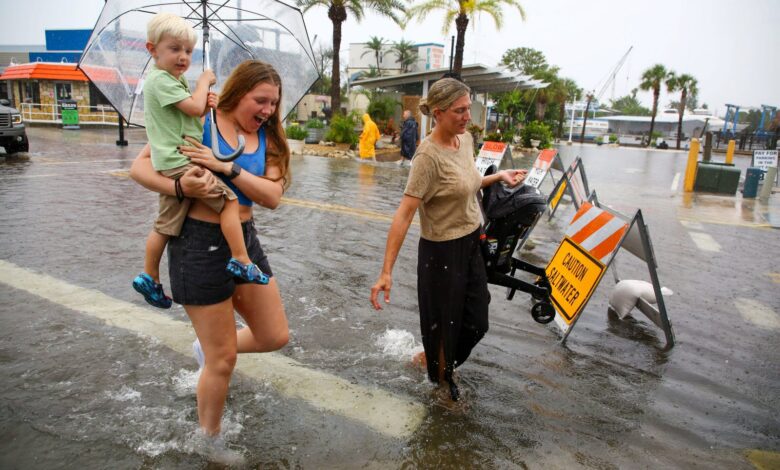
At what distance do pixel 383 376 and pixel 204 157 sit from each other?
201 centimetres

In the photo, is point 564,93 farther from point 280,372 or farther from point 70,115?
point 280,372

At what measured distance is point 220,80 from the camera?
13.3ft

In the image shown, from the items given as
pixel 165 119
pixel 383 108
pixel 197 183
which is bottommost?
pixel 197 183

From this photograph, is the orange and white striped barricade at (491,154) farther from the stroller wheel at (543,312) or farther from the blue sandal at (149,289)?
the blue sandal at (149,289)

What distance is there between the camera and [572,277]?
4.72 meters

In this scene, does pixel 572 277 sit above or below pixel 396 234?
→ below

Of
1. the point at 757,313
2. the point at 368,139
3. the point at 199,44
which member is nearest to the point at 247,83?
the point at 199,44

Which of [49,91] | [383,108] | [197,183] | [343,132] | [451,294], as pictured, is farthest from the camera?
[49,91]

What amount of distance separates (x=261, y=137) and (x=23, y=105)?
1478 inches

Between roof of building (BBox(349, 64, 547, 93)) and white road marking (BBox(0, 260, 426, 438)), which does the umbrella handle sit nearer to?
white road marking (BBox(0, 260, 426, 438))

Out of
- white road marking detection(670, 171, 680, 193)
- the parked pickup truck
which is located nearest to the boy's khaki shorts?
the parked pickup truck

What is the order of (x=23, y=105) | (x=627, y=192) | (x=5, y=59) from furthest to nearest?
(x=5, y=59), (x=23, y=105), (x=627, y=192)

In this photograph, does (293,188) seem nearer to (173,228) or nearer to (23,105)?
(173,228)

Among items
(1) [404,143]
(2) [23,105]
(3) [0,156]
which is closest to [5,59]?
(2) [23,105]
